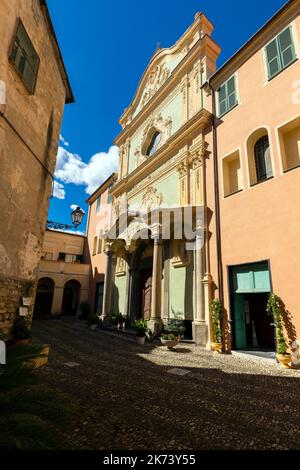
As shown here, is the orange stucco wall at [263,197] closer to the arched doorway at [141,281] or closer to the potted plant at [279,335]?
the potted plant at [279,335]

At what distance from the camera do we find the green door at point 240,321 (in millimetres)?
8559

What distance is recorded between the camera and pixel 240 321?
8734mm

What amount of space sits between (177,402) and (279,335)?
4.11 m

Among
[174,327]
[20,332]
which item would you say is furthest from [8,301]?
[174,327]

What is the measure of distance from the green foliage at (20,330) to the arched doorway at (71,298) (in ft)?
52.2

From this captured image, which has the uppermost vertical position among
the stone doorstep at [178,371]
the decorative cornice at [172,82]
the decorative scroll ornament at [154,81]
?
the decorative scroll ornament at [154,81]

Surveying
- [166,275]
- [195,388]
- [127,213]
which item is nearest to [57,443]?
[195,388]

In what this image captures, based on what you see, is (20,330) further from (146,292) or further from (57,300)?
(57,300)

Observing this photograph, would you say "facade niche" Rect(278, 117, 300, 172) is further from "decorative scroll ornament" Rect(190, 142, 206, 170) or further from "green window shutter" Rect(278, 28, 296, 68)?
"decorative scroll ornament" Rect(190, 142, 206, 170)

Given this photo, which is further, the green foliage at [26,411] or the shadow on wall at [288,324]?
the shadow on wall at [288,324]

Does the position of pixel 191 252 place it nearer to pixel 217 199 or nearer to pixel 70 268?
pixel 217 199

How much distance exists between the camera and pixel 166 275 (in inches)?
483

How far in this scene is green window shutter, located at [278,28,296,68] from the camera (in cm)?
826

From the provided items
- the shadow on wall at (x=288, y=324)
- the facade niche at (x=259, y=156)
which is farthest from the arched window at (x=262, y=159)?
the shadow on wall at (x=288, y=324)
